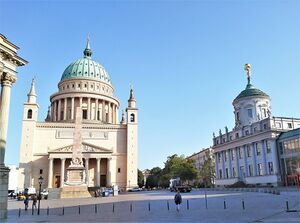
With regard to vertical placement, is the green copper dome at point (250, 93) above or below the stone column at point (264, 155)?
above

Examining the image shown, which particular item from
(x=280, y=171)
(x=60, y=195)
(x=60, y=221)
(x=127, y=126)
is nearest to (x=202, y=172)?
(x=127, y=126)

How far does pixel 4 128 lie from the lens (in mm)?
19859

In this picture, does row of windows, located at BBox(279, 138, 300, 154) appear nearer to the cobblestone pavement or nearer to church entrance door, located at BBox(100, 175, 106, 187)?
the cobblestone pavement

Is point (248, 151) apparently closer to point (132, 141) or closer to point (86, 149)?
point (132, 141)

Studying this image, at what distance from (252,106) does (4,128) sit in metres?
67.6

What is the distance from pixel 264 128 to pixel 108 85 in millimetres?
56123

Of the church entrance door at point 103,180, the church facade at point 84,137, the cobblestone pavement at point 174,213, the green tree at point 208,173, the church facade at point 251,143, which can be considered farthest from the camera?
the green tree at point 208,173

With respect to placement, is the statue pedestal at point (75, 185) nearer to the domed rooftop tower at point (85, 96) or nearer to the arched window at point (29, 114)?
the arched window at point (29, 114)

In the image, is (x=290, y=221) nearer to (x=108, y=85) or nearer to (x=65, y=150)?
(x=65, y=150)

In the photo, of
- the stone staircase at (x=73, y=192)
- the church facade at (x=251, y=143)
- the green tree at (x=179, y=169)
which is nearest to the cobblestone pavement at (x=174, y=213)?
the stone staircase at (x=73, y=192)

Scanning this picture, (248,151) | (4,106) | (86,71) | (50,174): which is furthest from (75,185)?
(86,71)

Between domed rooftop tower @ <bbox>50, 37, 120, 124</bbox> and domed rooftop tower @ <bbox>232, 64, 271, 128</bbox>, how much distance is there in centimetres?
4269

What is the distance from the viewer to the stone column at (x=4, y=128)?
61.7 ft

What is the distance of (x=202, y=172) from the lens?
106875 millimetres
